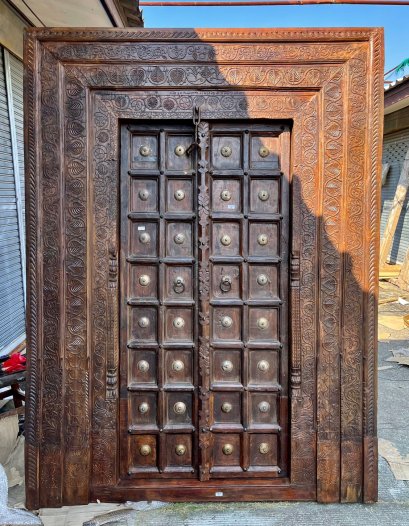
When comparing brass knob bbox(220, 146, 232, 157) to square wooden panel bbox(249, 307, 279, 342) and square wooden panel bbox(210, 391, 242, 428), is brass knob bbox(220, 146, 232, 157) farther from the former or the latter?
square wooden panel bbox(210, 391, 242, 428)

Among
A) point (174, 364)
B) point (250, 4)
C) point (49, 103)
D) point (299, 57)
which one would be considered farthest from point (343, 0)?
point (174, 364)

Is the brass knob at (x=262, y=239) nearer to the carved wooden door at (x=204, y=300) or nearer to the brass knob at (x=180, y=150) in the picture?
the carved wooden door at (x=204, y=300)

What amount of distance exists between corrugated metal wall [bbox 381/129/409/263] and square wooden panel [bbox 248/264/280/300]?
28.8ft

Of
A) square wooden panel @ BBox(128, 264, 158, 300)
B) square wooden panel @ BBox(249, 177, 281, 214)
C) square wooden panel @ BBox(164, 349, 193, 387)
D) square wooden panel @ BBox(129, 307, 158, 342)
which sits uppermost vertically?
square wooden panel @ BBox(249, 177, 281, 214)

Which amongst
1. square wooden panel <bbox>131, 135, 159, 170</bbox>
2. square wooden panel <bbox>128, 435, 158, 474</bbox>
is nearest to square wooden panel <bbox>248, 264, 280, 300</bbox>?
square wooden panel <bbox>131, 135, 159, 170</bbox>

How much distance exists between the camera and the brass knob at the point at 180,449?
2.96m

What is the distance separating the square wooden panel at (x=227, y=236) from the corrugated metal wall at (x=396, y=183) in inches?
350

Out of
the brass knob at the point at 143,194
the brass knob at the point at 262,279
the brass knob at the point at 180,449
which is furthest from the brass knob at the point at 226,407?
the brass knob at the point at 143,194

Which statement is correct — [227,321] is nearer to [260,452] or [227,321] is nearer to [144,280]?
[144,280]

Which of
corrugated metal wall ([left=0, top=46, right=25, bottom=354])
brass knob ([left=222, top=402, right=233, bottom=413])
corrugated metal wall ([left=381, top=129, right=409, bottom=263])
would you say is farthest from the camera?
corrugated metal wall ([left=381, top=129, right=409, bottom=263])

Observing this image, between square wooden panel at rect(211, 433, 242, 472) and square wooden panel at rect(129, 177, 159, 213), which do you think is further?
square wooden panel at rect(211, 433, 242, 472)

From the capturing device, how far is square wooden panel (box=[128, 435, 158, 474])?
2965 millimetres

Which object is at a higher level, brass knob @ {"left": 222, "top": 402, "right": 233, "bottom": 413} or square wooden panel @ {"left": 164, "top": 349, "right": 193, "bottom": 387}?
square wooden panel @ {"left": 164, "top": 349, "right": 193, "bottom": 387}

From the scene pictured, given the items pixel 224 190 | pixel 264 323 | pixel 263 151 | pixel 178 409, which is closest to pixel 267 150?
pixel 263 151
